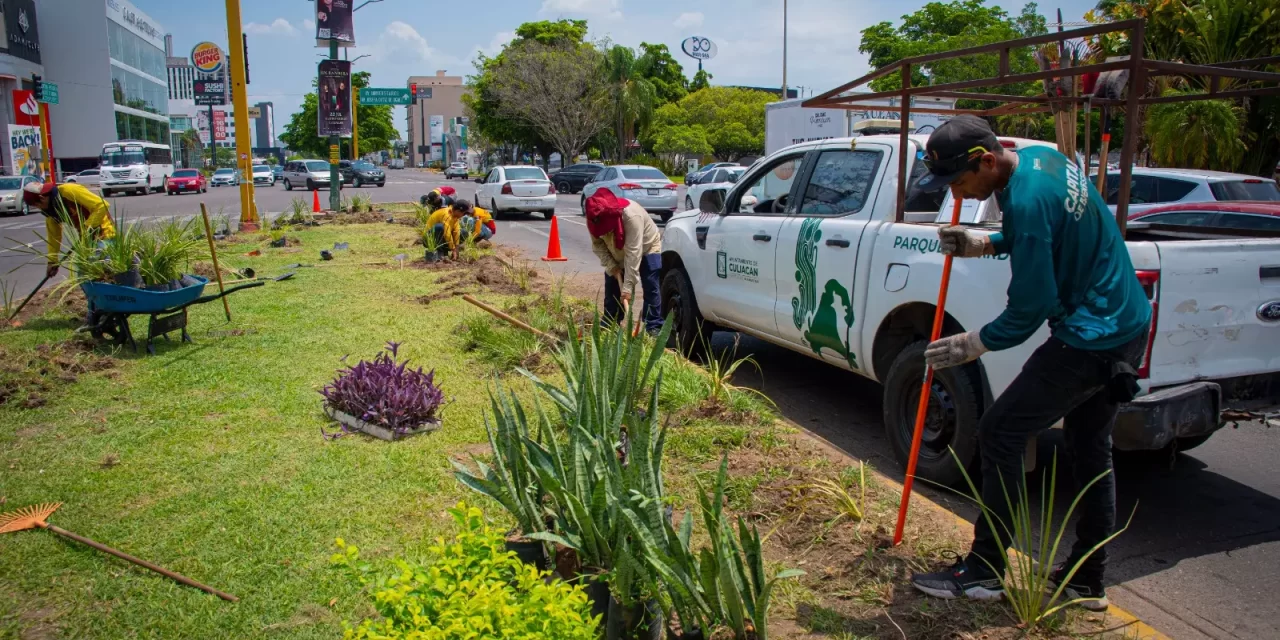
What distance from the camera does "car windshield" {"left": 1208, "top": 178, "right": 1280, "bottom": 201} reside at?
1134cm

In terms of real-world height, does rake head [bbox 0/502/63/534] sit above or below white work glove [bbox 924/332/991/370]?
below

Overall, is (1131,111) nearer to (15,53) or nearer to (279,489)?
(279,489)

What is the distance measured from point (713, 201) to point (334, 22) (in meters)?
19.9

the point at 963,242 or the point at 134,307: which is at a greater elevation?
the point at 963,242

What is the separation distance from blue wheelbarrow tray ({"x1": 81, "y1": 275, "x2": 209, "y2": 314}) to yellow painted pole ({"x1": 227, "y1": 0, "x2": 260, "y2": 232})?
37.2 ft

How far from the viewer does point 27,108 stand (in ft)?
123

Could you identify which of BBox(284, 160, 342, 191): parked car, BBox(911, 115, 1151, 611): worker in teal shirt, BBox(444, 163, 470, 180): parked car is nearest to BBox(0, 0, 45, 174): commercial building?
BBox(284, 160, 342, 191): parked car

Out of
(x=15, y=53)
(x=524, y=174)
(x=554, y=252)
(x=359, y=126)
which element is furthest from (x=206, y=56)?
(x=554, y=252)

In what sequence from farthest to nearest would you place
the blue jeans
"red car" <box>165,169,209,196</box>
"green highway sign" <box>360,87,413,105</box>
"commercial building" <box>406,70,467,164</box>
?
1. "commercial building" <box>406,70,467,164</box>
2. "green highway sign" <box>360,87,413,105</box>
3. "red car" <box>165,169,209,196</box>
4. the blue jeans

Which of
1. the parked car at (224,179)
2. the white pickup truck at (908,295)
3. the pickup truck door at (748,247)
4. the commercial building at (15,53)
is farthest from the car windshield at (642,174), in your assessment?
the parked car at (224,179)

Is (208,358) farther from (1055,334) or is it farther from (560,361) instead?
(1055,334)

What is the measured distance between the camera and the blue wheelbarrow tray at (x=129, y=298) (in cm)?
691

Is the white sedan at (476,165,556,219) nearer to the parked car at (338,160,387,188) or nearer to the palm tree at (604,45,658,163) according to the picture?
the parked car at (338,160,387,188)

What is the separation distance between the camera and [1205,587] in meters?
3.65
